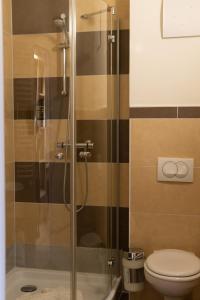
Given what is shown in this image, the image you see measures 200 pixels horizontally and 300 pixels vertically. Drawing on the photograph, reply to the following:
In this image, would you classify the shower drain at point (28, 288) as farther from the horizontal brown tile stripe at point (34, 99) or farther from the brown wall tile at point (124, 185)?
the horizontal brown tile stripe at point (34, 99)

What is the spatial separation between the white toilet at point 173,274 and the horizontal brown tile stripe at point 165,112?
924 mm

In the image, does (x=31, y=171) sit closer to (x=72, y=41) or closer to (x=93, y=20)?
(x=72, y=41)

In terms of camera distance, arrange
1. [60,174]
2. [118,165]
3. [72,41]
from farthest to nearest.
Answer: [118,165] < [60,174] < [72,41]

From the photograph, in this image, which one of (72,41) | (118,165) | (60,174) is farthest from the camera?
(118,165)

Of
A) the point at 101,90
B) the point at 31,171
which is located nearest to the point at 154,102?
the point at 101,90

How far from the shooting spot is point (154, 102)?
2.40 metres

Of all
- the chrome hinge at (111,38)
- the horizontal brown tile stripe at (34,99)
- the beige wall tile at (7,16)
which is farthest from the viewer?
the chrome hinge at (111,38)

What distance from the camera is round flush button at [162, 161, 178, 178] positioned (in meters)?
2.39

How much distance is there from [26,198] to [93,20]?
1.30 m

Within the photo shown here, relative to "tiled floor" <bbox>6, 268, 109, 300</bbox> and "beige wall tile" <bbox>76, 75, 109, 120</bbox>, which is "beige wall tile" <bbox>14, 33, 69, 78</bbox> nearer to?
"beige wall tile" <bbox>76, 75, 109, 120</bbox>

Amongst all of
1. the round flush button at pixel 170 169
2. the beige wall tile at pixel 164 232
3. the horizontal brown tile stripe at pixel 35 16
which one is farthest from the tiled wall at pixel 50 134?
the round flush button at pixel 170 169

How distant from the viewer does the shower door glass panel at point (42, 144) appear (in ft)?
7.59

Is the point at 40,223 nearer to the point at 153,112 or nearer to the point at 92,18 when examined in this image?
the point at 153,112

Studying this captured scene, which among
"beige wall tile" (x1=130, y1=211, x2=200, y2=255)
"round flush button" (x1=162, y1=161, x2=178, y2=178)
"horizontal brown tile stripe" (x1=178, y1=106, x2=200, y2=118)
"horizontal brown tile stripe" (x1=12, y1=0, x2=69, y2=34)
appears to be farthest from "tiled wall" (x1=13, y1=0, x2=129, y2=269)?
"horizontal brown tile stripe" (x1=178, y1=106, x2=200, y2=118)
